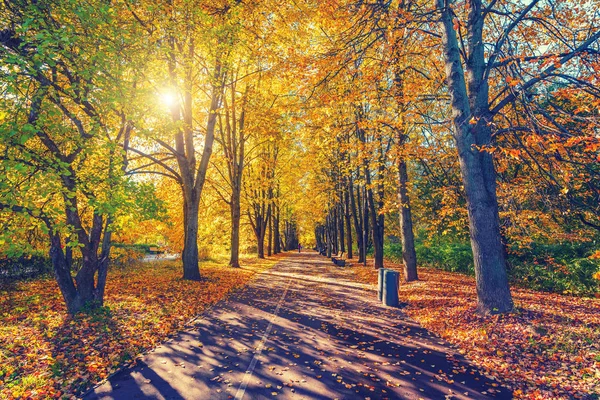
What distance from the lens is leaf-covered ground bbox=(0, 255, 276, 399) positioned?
5.16 meters

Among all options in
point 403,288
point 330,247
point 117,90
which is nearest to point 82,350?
point 117,90

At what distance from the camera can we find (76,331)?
7.28m

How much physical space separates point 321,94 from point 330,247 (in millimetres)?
32858

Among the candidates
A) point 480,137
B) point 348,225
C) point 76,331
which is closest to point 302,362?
point 76,331

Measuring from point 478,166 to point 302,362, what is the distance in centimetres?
657

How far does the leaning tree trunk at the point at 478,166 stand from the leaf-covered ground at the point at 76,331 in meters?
8.01

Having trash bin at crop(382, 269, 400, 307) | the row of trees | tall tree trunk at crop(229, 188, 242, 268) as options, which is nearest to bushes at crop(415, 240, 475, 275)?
trash bin at crop(382, 269, 400, 307)

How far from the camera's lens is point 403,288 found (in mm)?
13445

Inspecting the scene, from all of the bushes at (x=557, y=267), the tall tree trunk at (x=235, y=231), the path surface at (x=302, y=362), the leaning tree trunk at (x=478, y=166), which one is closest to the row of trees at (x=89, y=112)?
the path surface at (x=302, y=362)

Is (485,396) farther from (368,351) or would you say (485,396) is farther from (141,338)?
(141,338)

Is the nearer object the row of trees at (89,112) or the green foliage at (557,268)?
the row of trees at (89,112)

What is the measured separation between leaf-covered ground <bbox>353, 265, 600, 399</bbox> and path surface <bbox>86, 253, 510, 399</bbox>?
0.40m

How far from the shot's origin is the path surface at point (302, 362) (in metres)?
4.82

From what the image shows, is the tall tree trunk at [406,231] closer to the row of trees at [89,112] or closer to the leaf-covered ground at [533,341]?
the leaf-covered ground at [533,341]
